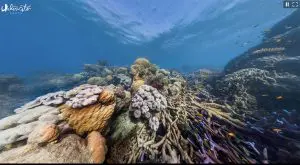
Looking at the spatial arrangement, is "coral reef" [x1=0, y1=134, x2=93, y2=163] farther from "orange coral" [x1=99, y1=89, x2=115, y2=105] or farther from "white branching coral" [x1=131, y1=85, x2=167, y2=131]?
"white branching coral" [x1=131, y1=85, x2=167, y2=131]

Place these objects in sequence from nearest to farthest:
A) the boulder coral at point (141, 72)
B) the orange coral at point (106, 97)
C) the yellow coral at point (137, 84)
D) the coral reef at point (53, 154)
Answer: the coral reef at point (53, 154)
the orange coral at point (106, 97)
the yellow coral at point (137, 84)
the boulder coral at point (141, 72)

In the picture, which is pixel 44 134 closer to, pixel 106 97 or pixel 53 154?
pixel 53 154

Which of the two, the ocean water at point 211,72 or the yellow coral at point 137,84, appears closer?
the ocean water at point 211,72

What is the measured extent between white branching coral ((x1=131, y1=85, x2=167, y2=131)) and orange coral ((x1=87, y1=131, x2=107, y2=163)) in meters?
0.89

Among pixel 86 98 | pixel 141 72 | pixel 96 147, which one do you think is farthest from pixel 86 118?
pixel 141 72

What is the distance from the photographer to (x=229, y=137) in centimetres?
328

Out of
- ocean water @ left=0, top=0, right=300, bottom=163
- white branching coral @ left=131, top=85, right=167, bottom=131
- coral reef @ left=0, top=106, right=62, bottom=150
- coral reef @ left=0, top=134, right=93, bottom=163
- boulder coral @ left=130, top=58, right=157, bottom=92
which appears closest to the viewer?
coral reef @ left=0, top=134, right=93, bottom=163

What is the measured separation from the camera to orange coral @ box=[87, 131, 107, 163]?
223 centimetres

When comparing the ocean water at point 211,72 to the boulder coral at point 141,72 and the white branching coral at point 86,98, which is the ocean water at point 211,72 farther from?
the white branching coral at point 86,98

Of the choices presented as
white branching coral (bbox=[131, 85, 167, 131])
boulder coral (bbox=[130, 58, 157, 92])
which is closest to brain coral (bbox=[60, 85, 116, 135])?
white branching coral (bbox=[131, 85, 167, 131])

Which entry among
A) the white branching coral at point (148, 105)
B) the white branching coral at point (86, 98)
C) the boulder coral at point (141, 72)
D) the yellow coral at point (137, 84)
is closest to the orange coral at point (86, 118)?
the white branching coral at point (86, 98)

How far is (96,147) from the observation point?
2328 mm

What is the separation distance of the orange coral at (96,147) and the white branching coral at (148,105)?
2.94ft

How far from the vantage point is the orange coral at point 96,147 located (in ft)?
7.32
